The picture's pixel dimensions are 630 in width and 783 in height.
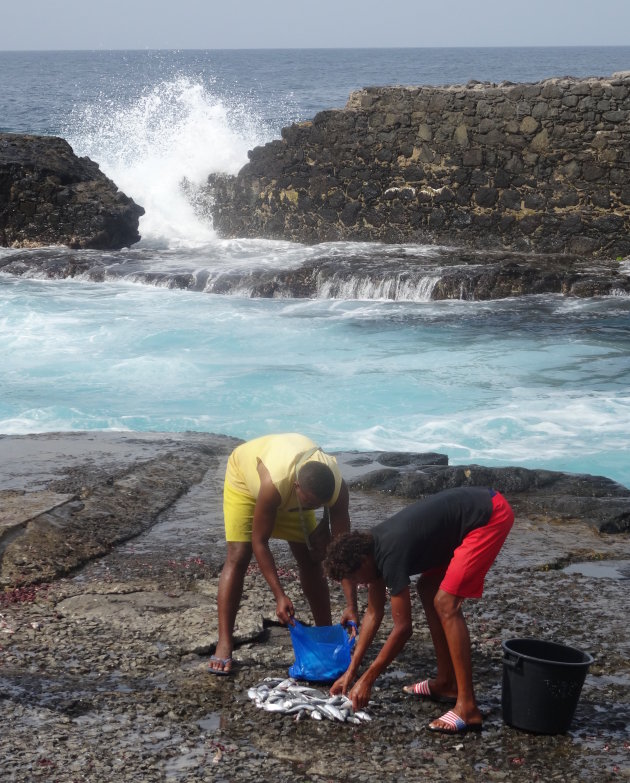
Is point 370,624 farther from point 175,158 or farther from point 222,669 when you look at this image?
point 175,158

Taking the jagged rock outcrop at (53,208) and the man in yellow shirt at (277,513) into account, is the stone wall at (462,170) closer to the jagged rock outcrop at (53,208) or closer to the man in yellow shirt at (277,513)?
the jagged rock outcrop at (53,208)

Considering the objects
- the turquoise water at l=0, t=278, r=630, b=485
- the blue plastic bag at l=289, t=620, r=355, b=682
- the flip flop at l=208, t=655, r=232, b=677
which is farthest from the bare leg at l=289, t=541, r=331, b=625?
the turquoise water at l=0, t=278, r=630, b=485

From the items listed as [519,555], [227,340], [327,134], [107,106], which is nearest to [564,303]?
[227,340]

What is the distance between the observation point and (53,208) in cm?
1988

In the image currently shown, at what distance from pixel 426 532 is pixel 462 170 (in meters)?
14.2

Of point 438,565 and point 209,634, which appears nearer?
point 438,565

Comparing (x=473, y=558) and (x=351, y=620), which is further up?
(x=473, y=558)

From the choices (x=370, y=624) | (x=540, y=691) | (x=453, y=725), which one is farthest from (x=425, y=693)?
(x=540, y=691)

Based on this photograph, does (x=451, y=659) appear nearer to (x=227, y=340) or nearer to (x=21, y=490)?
(x=21, y=490)

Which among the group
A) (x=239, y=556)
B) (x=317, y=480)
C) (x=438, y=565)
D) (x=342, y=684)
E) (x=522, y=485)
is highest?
(x=317, y=480)

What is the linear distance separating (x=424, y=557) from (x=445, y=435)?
240 inches

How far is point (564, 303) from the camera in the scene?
15.2 meters

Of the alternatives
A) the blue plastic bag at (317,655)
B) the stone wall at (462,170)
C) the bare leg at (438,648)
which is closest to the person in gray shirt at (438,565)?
the bare leg at (438,648)

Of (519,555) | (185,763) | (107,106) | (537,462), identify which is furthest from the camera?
(107,106)
